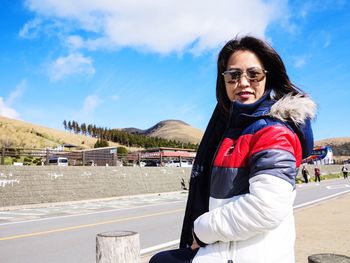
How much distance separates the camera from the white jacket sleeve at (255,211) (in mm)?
1571

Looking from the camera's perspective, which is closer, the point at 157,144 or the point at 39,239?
the point at 39,239

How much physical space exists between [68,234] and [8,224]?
9.30 feet

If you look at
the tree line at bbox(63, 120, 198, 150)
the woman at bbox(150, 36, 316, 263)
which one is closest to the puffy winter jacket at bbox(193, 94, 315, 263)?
the woman at bbox(150, 36, 316, 263)

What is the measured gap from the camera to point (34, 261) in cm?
683

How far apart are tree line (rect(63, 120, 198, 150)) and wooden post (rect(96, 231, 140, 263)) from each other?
287 ft

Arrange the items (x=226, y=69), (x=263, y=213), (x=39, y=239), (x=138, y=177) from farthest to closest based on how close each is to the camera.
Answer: (x=138, y=177)
(x=39, y=239)
(x=226, y=69)
(x=263, y=213)

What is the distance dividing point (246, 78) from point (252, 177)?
0.57 meters

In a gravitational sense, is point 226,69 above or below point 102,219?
above

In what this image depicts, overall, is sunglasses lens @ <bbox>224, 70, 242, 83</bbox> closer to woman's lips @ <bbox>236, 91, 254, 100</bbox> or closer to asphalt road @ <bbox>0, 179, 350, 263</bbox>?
woman's lips @ <bbox>236, 91, 254, 100</bbox>

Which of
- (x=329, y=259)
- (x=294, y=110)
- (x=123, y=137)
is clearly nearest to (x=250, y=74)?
(x=294, y=110)

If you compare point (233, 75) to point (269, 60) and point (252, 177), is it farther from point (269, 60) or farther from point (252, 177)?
point (252, 177)

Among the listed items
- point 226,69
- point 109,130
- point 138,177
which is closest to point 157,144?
point 109,130

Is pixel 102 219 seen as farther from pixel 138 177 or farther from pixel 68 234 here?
pixel 138 177

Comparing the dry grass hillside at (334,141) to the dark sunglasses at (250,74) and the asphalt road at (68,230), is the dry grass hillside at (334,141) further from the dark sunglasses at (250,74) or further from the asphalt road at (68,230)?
the dark sunglasses at (250,74)
